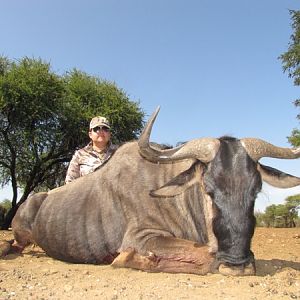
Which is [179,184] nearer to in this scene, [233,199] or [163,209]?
[163,209]

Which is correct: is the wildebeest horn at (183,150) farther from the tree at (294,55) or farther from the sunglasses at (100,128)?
the tree at (294,55)

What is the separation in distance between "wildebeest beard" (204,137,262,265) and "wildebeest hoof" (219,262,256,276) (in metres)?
0.04

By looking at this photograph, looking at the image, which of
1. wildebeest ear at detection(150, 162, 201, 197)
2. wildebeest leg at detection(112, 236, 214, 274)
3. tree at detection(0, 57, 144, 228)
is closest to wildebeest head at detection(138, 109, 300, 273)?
wildebeest ear at detection(150, 162, 201, 197)

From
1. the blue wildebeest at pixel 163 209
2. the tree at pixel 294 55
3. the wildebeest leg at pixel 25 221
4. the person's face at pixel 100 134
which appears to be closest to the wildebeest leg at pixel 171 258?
the blue wildebeest at pixel 163 209

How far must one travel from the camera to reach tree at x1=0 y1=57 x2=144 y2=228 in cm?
1928

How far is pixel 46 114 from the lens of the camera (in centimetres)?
1977

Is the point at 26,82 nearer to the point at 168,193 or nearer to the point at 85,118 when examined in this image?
the point at 85,118

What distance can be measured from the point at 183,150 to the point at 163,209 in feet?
2.38

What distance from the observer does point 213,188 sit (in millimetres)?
4418

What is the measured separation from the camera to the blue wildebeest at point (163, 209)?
4.28m

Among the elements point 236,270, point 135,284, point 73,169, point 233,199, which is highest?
point 73,169

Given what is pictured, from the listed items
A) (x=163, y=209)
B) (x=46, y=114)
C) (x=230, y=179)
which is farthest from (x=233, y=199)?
(x=46, y=114)

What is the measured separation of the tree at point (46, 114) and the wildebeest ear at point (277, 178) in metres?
15.3

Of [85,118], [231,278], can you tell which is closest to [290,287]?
[231,278]
